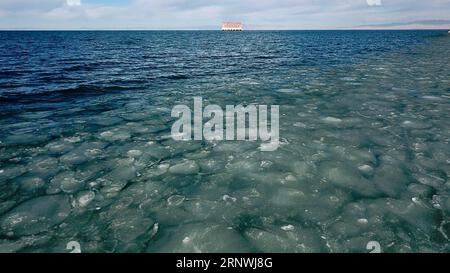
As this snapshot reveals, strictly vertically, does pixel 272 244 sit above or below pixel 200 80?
below

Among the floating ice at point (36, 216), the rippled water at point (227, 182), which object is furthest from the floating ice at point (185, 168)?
the floating ice at point (36, 216)

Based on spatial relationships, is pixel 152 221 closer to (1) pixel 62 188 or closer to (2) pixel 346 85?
(1) pixel 62 188

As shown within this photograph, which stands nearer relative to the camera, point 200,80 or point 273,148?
point 273,148

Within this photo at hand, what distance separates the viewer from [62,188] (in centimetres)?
549

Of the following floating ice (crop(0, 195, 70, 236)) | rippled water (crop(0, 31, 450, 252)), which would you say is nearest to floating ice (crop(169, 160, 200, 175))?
rippled water (crop(0, 31, 450, 252))

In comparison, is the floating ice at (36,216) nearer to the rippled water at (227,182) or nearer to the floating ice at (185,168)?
the rippled water at (227,182)

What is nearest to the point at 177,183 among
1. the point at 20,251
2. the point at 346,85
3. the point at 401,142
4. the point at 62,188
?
the point at 62,188

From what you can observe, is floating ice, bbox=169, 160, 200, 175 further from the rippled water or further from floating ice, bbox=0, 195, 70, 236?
floating ice, bbox=0, 195, 70, 236

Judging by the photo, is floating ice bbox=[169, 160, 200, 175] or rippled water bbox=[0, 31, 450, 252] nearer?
rippled water bbox=[0, 31, 450, 252]

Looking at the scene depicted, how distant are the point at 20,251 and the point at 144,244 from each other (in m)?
1.73

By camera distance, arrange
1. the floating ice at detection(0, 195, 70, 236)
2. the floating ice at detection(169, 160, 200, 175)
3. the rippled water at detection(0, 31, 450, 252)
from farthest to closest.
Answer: the floating ice at detection(169, 160, 200, 175) → the floating ice at detection(0, 195, 70, 236) → the rippled water at detection(0, 31, 450, 252)

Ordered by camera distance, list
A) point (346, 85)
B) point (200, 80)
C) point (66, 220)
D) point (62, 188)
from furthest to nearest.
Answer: point (200, 80) < point (346, 85) < point (62, 188) < point (66, 220)

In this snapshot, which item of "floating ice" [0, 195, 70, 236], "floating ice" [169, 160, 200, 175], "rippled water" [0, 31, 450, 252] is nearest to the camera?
"rippled water" [0, 31, 450, 252]
